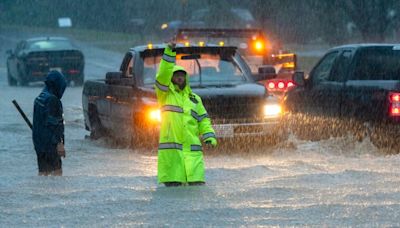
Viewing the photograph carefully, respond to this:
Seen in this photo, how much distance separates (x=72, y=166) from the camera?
1378cm

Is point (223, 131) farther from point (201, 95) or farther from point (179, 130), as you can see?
point (179, 130)

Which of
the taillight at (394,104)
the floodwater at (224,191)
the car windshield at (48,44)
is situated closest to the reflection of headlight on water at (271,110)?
the floodwater at (224,191)

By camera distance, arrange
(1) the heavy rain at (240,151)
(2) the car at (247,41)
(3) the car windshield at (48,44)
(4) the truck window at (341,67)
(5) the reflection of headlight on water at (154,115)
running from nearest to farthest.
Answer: (1) the heavy rain at (240,151), (5) the reflection of headlight on water at (154,115), (4) the truck window at (341,67), (2) the car at (247,41), (3) the car windshield at (48,44)

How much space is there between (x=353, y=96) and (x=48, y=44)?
22.4 m

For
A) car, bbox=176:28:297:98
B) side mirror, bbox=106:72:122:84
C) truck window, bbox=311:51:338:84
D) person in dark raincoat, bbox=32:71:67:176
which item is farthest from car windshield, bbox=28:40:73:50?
person in dark raincoat, bbox=32:71:67:176

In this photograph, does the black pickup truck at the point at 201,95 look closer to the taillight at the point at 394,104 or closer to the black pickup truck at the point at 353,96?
the black pickup truck at the point at 353,96


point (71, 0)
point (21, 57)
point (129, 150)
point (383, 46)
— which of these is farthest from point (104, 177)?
point (71, 0)

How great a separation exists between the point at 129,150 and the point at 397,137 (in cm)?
361

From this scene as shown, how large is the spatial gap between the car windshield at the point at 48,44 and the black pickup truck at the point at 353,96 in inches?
777

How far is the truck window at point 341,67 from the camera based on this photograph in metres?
14.6

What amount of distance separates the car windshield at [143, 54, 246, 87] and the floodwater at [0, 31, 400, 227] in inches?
41.9

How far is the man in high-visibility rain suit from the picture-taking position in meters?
10.3

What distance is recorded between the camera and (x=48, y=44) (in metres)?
35.4

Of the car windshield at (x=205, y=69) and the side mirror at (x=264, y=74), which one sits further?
the side mirror at (x=264, y=74)
